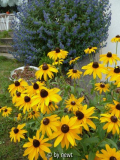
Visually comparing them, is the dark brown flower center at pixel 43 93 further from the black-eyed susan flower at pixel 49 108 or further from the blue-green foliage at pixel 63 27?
the blue-green foliage at pixel 63 27

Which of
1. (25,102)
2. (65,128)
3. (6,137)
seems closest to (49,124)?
(65,128)

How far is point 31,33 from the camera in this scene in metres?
3.15

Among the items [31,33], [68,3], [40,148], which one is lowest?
[40,148]

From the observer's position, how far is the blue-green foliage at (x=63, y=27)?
9.95 ft

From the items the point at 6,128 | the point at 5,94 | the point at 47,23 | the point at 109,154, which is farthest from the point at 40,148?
the point at 47,23

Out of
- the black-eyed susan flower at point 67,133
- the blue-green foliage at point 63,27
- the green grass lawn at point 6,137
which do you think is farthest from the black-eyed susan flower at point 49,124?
the blue-green foliage at point 63,27

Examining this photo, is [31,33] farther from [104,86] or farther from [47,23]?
[104,86]

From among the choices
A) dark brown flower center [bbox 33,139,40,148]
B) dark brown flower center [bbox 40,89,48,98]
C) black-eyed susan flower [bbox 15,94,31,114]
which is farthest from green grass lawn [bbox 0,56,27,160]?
dark brown flower center [bbox 40,89,48,98]

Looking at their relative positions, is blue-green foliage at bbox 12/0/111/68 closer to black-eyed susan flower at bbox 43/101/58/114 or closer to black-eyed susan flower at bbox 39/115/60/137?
black-eyed susan flower at bbox 43/101/58/114

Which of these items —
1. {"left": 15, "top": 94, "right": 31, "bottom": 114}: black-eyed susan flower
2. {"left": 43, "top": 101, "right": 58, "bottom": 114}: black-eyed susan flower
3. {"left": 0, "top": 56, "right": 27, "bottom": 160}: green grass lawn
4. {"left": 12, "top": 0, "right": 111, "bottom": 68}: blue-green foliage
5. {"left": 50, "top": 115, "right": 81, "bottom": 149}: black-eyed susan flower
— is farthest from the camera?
{"left": 12, "top": 0, "right": 111, "bottom": 68}: blue-green foliage

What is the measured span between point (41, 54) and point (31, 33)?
43 cm

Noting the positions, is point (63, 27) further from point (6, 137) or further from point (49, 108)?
point (49, 108)

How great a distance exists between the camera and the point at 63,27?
293 centimetres

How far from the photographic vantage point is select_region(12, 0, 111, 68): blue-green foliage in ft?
9.95
